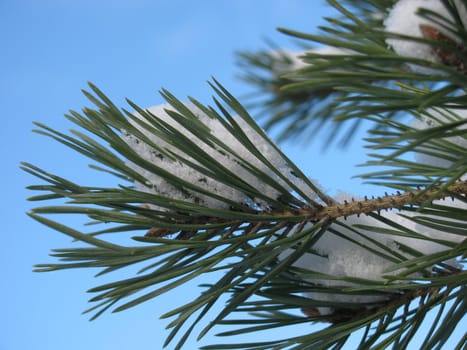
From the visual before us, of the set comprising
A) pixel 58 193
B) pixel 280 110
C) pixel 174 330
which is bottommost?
pixel 174 330

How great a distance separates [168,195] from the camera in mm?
453

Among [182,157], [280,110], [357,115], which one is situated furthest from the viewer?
[280,110]

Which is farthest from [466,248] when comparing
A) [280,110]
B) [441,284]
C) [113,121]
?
[280,110]

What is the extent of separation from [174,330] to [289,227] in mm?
116

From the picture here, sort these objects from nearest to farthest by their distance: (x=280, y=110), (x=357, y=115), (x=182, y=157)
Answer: (x=357, y=115) → (x=182, y=157) → (x=280, y=110)

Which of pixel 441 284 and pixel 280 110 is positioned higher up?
pixel 280 110

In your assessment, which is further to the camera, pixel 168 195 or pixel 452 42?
pixel 168 195

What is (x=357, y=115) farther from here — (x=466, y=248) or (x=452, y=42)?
(x=466, y=248)

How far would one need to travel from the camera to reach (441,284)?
1.47 ft

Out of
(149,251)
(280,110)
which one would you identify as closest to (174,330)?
(149,251)

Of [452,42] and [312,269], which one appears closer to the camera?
[452,42]

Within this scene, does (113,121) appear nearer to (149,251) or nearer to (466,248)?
(149,251)

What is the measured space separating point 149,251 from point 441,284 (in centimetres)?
22

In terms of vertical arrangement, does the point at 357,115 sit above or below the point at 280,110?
below
